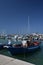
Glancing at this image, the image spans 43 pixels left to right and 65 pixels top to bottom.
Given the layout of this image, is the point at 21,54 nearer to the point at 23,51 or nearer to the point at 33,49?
the point at 23,51

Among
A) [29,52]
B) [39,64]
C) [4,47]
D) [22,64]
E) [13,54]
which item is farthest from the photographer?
[4,47]

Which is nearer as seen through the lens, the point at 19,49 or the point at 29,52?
the point at 19,49

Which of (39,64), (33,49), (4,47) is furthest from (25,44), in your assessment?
(39,64)

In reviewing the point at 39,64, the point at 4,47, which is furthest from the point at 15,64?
the point at 4,47

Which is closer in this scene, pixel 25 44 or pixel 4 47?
pixel 25 44

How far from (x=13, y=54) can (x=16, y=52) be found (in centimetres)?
61

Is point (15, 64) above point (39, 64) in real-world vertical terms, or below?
above

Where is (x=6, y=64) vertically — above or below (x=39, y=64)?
above

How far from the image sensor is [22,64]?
266 inches

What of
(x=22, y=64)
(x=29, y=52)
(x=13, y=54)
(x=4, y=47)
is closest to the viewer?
(x=22, y=64)

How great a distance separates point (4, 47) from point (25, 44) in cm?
579

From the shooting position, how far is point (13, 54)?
1839 cm

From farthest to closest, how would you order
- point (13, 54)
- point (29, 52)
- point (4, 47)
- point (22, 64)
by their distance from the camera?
point (4, 47), point (29, 52), point (13, 54), point (22, 64)

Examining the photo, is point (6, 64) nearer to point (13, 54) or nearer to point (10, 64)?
point (10, 64)
